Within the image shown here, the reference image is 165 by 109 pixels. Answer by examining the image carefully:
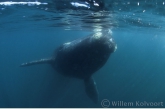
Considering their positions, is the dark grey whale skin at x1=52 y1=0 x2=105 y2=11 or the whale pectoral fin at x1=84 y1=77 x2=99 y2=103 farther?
the whale pectoral fin at x1=84 y1=77 x2=99 y2=103

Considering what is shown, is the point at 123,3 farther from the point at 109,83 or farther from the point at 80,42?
the point at 109,83

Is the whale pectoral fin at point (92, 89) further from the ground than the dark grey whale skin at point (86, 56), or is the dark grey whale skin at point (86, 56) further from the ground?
the dark grey whale skin at point (86, 56)

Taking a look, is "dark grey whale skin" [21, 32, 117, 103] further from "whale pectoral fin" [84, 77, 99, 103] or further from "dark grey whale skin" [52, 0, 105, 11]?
"dark grey whale skin" [52, 0, 105, 11]

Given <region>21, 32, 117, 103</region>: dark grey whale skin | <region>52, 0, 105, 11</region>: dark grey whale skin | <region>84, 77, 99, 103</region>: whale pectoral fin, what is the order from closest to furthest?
<region>21, 32, 117, 103</region>: dark grey whale skin, <region>52, 0, 105, 11</region>: dark grey whale skin, <region>84, 77, 99, 103</region>: whale pectoral fin

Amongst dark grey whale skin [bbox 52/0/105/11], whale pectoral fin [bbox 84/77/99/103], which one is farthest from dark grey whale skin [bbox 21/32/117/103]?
dark grey whale skin [bbox 52/0/105/11]

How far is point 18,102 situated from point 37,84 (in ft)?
17.1

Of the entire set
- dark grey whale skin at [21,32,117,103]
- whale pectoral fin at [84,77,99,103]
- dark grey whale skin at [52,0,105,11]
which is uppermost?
dark grey whale skin at [52,0,105,11]

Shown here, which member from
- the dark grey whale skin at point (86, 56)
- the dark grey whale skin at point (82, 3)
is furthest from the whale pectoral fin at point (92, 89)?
the dark grey whale skin at point (82, 3)

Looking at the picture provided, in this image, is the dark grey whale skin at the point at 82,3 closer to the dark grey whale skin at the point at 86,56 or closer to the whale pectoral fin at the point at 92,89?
the dark grey whale skin at the point at 86,56

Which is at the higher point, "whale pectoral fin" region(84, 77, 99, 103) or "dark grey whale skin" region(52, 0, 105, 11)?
"dark grey whale skin" region(52, 0, 105, 11)

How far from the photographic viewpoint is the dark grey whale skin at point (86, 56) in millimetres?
13164

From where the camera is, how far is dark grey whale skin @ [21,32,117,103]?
13.2 meters

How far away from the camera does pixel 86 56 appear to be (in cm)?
1398

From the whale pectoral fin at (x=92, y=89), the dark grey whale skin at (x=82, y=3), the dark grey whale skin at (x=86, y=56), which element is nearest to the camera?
the dark grey whale skin at (x=86, y=56)
